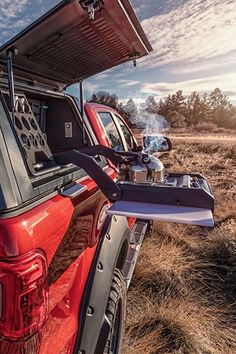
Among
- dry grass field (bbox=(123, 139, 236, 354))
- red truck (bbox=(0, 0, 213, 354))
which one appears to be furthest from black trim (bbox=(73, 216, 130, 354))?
dry grass field (bbox=(123, 139, 236, 354))

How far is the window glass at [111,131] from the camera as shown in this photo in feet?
11.2

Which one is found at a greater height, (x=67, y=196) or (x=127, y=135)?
(x=67, y=196)

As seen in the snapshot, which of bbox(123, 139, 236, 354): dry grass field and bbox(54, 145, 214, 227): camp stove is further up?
bbox(54, 145, 214, 227): camp stove

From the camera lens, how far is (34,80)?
8.21 ft

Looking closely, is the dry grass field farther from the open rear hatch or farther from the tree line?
the tree line

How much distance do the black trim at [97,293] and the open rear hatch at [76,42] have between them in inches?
49.5

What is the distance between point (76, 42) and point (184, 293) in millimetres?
2541

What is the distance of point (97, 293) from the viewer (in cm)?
165

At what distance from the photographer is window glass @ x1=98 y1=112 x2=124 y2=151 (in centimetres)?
342

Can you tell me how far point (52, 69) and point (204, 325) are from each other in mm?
2552

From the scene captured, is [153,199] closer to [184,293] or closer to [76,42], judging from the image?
[76,42]

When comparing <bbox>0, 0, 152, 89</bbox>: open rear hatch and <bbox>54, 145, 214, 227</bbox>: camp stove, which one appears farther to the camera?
<bbox>0, 0, 152, 89</bbox>: open rear hatch

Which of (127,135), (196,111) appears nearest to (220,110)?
(196,111)

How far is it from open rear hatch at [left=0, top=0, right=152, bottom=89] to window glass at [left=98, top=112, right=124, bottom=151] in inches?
25.8
